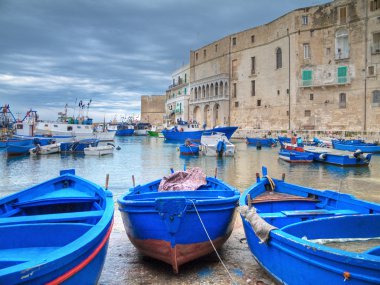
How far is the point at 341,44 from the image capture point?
34188mm

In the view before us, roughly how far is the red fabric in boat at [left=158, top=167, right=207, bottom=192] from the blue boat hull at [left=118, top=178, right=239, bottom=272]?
1.50m

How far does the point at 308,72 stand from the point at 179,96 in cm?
2733

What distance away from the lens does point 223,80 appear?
47.2 meters

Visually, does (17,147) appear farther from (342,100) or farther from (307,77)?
(342,100)

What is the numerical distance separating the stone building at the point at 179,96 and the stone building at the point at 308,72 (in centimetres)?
969

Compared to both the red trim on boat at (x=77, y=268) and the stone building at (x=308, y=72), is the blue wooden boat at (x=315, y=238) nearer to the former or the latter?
the red trim on boat at (x=77, y=268)

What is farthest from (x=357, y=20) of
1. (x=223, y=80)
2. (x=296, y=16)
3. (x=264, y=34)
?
(x=223, y=80)

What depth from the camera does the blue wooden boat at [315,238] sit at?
8.89 ft

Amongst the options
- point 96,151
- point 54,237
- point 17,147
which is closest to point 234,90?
point 96,151

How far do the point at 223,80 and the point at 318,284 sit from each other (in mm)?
45493

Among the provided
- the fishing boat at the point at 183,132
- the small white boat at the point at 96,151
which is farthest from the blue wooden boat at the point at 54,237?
the fishing boat at the point at 183,132

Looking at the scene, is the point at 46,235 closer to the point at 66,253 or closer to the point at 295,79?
the point at 66,253

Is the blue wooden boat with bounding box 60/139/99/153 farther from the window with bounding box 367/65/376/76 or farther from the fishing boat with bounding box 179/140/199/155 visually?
the window with bounding box 367/65/376/76

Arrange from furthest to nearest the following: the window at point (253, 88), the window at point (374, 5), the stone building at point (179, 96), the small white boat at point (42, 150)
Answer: the stone building at point (179, 96) < the window at point (253, 88) < the window at point (374, 5) < the small white boat at point (42, 150)
